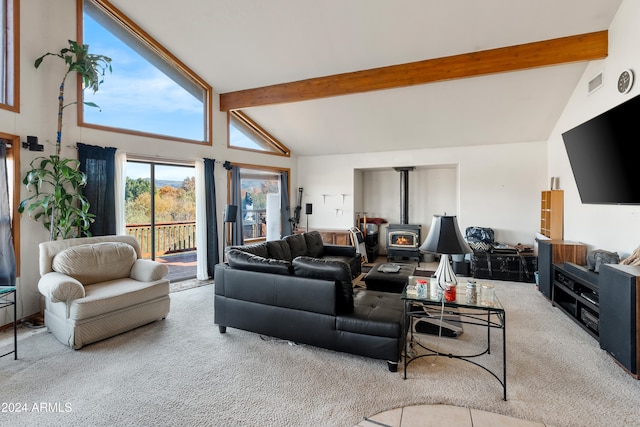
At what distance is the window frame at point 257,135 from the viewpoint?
6.20 meters

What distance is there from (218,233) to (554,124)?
6.35 m

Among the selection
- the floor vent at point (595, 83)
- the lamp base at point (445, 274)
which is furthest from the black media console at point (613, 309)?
the floor vent at point (595, 83)

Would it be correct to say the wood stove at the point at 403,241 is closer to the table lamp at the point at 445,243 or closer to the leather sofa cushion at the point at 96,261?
the table lamp at the point at 445,243

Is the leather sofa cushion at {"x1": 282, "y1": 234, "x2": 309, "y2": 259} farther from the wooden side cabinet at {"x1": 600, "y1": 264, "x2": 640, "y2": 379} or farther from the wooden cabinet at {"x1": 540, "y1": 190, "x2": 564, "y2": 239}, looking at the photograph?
the wooden cabinet at {"x1": 540, "y1": 190, "x2": 564, "y2": 239}

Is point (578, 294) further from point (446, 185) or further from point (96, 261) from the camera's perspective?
point (96, 261)

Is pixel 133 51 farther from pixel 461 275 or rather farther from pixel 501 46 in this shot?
pixel 461 275

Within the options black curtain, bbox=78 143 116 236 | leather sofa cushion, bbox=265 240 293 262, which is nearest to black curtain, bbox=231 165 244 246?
leather sofa cushion, bbox=265 240 293 262

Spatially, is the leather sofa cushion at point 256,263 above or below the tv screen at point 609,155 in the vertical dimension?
below

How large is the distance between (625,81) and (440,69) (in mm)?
1969

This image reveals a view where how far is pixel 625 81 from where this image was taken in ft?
10.7

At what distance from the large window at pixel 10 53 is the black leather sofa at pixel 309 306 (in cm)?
307

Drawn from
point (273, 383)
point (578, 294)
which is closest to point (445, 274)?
point (273, 383)

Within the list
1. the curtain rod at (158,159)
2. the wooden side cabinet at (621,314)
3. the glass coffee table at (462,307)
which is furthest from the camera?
the curtain rod at (158,159)

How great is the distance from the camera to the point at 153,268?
139 inches
